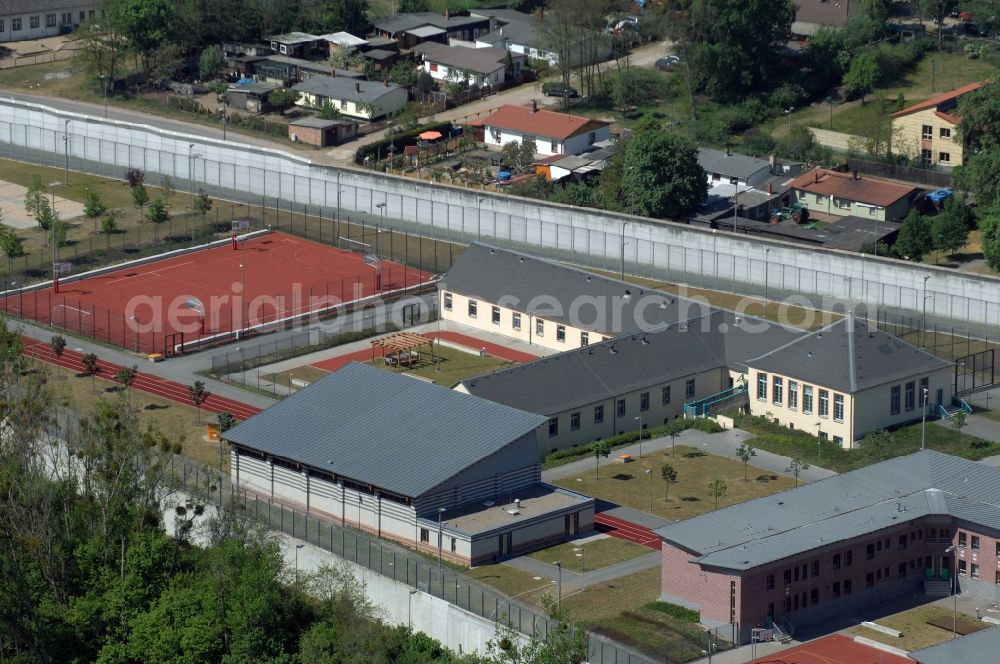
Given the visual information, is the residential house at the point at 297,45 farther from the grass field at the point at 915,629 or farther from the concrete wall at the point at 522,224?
the grass field at the point at 915,629

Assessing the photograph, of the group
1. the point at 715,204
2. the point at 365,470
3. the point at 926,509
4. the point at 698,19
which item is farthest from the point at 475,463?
the point at 698,19

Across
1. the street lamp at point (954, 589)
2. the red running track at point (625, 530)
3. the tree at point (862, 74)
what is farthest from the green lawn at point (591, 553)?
the tree at point (862, 74)

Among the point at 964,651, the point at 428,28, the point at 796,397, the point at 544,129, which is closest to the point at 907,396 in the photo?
the point at 796,397

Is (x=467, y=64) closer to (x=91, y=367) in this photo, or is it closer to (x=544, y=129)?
(x=544, y=129)

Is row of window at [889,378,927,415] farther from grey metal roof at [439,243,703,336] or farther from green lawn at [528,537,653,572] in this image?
green lawn at [528,537,653,572]

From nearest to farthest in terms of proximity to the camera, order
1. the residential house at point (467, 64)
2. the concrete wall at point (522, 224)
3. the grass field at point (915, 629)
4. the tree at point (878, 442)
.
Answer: the grass field at point (915, 629) < the tree at point (878, 442) < the concrete wall at point (522, 224) < the residential house at point (467, 64)

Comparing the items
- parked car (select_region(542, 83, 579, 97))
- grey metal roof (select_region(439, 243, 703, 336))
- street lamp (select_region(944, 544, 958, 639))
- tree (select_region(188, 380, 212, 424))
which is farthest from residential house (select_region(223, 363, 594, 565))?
parked car (select_region(542, 83, 579, 97))

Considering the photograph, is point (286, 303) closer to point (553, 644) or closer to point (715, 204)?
point (715, 204)
